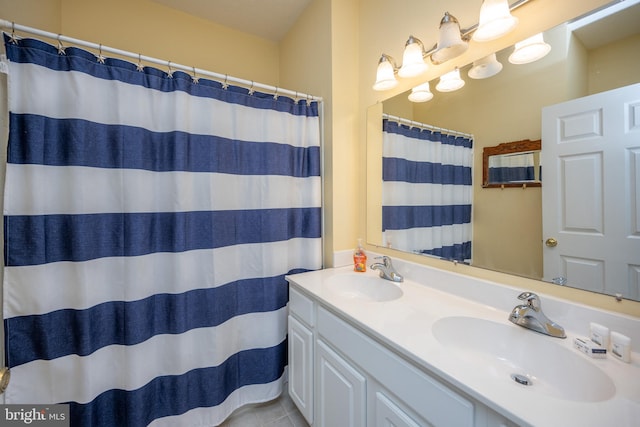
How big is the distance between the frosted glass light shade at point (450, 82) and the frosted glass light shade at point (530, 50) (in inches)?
8.6

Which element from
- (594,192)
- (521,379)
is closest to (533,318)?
(521,379)

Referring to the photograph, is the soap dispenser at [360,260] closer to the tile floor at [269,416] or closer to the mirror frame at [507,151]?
the mirror frame at [507,151]

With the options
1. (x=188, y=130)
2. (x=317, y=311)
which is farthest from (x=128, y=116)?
(x=317, y=311)

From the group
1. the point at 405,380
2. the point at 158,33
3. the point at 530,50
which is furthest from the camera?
the point at 158,33

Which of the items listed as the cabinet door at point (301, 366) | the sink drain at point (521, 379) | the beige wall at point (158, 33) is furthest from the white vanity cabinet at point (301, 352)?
the beige wall at point (158, 33)

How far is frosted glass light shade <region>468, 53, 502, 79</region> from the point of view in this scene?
41.1 inches

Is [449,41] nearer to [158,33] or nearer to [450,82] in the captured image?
[450,82]

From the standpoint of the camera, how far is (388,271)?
1396mm

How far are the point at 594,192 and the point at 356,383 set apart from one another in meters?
1.05

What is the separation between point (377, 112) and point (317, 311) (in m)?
1.23

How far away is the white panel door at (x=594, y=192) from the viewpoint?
75cm

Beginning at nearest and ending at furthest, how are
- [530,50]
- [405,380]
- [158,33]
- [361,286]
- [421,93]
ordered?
1. [405,380]
2. [530,50]
3. [421,93]
4. [361,286]
5. [158,33]

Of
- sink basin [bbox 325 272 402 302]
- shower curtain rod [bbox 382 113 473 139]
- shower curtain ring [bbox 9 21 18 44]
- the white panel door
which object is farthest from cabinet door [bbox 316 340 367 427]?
shower curtain ring [bbox 9 21 18 44]

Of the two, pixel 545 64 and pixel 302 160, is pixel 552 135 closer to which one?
pixel 545 64
